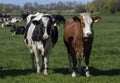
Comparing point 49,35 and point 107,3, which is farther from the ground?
point 49,35

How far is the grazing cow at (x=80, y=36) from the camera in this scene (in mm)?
13141

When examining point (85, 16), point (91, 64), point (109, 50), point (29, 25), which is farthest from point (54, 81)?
point (109, 50)

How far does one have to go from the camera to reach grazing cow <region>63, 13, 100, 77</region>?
13.1 meters

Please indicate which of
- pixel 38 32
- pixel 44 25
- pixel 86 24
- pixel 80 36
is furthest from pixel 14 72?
pixel 86 24

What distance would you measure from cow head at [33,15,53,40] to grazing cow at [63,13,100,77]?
0.74 metres

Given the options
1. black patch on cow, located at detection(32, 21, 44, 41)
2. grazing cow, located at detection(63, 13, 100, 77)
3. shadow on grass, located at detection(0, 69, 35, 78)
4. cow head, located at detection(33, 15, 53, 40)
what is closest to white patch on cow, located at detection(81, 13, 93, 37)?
grazing cow, located at detection(63, 13, 100, 77)

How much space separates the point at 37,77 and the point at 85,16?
2589 millimetres

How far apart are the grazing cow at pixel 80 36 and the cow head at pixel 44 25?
0.74 m

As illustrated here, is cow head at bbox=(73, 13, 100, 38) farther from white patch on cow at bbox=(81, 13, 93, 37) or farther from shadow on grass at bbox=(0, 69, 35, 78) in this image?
shadow on grass at bbox=(0, 69, 35, 78)

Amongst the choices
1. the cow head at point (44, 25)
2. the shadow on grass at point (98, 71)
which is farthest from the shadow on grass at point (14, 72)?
the cow head at point (44, 25)

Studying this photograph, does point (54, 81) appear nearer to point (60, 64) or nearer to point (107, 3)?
point (60, 64)

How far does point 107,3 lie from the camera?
16750 centimetres

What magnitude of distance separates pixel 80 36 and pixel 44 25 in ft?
4.77

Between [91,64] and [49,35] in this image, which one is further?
[91,64]
